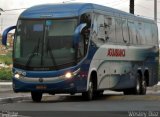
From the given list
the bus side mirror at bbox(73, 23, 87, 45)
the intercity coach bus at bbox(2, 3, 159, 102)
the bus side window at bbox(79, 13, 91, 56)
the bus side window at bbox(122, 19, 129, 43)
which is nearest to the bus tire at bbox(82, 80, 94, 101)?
the intercity coach bus at bbox(2, 3, 159, 102)

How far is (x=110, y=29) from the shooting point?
25.7 meters

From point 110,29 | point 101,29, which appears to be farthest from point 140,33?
point 101,29

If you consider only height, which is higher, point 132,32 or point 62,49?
point 62,49

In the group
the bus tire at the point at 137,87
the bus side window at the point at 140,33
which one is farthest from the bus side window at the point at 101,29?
the bus tire at the point at 137,87

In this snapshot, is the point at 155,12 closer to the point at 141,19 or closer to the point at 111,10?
the point at 141,19

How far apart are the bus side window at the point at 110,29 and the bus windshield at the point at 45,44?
2.88 m

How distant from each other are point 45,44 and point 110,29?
3.89m

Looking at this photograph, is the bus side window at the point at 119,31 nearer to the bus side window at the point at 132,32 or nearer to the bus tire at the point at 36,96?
the bus side window at the point at 132,32

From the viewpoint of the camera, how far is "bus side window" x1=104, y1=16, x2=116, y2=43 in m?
25.3

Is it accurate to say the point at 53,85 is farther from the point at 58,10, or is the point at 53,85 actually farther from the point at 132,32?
the point at 132,32

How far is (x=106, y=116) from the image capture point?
16.1 metres

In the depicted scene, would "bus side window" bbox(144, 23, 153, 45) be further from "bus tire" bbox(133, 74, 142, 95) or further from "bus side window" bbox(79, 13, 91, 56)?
"bus side window" bbox(79, 13, 91, 56)

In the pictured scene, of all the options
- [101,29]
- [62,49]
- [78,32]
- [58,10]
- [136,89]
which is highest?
[58,10]

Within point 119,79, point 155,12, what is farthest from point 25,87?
point 155,12
